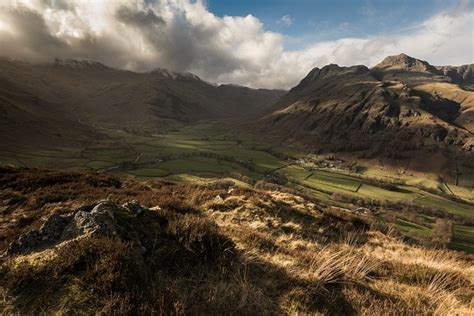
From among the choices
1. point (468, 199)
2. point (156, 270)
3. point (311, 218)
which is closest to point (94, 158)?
point (311, 218)

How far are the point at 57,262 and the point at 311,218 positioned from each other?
17.2 metres

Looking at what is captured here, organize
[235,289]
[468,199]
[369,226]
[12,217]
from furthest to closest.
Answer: [468,199] → [369,226] → [12,217] → [235,289]

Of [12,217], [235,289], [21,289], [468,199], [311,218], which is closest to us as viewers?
[21,289]

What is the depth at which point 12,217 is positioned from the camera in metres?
15.1

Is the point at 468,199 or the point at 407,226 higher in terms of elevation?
the point at 407,226

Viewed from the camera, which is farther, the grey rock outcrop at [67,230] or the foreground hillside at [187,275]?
the grey rock outcrop at [67,230]

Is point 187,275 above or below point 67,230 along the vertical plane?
below

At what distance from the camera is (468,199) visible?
140m

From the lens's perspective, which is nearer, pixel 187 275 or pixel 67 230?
pixel 187 275

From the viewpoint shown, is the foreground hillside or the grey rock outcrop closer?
the foreground hillside

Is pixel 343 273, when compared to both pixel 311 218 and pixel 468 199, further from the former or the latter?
pixel 468 199

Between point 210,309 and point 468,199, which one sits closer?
point 210,309

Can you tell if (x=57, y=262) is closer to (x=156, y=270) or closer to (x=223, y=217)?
(x=156, y=270)

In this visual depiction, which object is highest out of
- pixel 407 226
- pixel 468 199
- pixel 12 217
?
pixel 12 217
